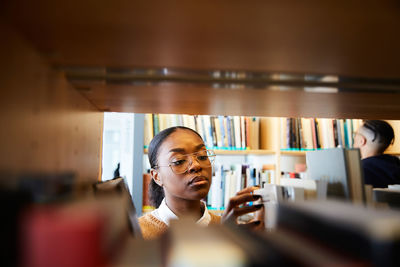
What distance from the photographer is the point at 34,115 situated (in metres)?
0.42

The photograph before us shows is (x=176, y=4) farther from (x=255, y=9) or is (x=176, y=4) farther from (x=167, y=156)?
(x=167, y=156)

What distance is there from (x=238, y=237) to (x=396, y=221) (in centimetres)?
17

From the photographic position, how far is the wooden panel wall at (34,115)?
350 millimetres

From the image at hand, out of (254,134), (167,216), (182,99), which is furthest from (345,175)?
(254,134)

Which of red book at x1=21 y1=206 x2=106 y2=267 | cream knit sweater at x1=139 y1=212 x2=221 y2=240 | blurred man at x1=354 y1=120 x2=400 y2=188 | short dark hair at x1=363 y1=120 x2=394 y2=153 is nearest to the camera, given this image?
red book at x1=21 y1=206 x2=106 y2=267

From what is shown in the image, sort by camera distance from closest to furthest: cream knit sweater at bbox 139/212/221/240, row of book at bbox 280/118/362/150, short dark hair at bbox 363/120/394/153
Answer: cream knit sweater at bbox 139/212/221/240 → short dark hair at bbox 363/120/394/153 → row of book at bbox 280/118/362/150

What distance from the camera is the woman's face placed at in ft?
4.37

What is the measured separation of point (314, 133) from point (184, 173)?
1.69 metres

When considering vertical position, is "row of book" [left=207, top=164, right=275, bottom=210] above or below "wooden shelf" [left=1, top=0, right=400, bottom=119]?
below

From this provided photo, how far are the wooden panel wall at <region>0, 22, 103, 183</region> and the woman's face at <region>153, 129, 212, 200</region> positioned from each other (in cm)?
74

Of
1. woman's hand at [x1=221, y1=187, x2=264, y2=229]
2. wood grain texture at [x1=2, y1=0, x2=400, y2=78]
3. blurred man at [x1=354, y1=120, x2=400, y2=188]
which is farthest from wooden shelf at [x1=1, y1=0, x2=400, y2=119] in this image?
blurred man at [x1=354, y1=120, x2=400, y2=188]

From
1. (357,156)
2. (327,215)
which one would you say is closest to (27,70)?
(327,215)

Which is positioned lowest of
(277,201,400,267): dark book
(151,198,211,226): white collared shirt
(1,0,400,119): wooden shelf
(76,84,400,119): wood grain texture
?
(151,198,211,226): white collared shirt

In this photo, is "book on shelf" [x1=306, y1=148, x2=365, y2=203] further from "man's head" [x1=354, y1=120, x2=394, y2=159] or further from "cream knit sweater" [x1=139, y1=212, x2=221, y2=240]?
"man's head" [x1=354, y1=120, x2=394, y2=159]
